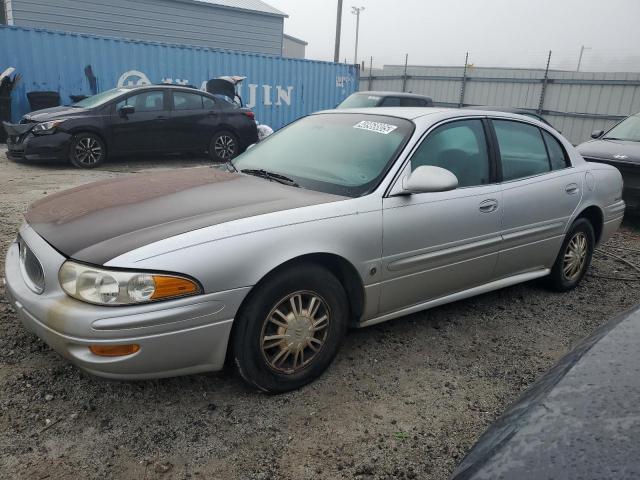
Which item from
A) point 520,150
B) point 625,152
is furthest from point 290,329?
point 625,152

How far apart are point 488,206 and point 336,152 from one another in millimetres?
1086

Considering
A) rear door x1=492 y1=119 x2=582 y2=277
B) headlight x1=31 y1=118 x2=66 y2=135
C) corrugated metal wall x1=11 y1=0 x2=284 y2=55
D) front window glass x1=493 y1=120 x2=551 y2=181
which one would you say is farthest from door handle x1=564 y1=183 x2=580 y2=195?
corrugated metal wall x1=11 y1=0 x2=284 y2=55

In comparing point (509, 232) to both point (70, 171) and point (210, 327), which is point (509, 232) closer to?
point (210, 327)

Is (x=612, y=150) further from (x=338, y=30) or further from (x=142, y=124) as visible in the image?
(x=338, y=30)

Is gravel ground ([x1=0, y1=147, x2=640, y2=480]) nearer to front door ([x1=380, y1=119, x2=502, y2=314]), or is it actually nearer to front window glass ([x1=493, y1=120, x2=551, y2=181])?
front door ([x1=380, y1=119, x2=502, y2=314])

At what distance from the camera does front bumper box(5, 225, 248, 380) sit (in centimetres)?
225

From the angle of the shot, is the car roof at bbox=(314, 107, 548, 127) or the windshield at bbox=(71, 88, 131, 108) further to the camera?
the windshield at bbox=(71, 88, 131, 108)

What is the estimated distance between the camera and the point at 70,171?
8.78 metres

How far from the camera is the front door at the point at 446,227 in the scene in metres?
Answer: 3.07

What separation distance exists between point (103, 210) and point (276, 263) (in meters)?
0.99

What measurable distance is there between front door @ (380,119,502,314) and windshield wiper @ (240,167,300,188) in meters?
0.61

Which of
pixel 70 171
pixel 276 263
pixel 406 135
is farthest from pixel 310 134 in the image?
pixel 70 171

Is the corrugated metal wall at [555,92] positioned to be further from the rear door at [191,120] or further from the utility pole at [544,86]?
the rear door at [191,120]

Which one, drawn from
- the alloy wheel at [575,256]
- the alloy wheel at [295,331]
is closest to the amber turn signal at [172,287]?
the alloy wheel at [295,331]
